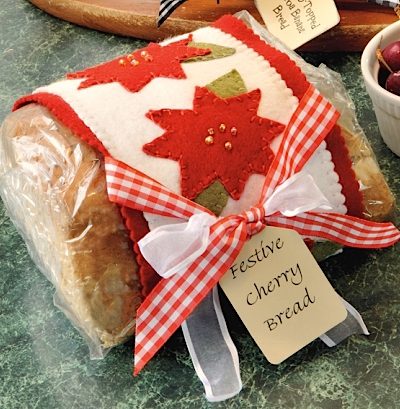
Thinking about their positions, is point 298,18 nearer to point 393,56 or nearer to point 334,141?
point 393,56

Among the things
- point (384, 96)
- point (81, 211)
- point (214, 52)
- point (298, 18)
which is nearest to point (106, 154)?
point (81, 211)

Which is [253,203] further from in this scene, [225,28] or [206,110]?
[225,28]

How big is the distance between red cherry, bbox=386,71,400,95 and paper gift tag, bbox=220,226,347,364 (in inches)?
10.4

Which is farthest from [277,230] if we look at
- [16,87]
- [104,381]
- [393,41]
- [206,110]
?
[16,87]

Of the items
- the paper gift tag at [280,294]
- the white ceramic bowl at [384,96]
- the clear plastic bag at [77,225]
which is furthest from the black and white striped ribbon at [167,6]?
the paper gift tag at [280,294]

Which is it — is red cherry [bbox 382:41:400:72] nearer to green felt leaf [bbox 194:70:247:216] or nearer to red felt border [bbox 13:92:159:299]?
green felt leaf [bbox 194:70:247:216]

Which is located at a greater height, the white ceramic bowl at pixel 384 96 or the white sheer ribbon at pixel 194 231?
the white sheer ribbon at pixel 194 231

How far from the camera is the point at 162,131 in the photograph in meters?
0.74

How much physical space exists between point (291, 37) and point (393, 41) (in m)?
0.19

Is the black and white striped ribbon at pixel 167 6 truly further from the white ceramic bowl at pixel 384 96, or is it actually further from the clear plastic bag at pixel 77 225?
the clear plastic bag at pixel 77 225

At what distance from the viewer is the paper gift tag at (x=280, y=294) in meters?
0.75

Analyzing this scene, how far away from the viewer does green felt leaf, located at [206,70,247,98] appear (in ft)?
2.54

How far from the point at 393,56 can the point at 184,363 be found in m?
0.45

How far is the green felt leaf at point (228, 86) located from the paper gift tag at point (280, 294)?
0.14m
